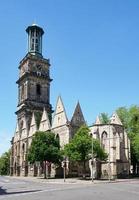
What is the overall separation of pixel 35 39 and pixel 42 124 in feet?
86.3

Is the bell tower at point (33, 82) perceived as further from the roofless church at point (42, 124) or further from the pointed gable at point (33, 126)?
the pointed gable at point (33, 126)

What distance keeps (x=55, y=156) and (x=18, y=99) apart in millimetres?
35931

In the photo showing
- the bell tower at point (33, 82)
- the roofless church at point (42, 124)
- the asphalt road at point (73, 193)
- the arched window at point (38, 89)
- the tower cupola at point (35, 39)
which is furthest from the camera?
the tower cupola at point (35, 39)

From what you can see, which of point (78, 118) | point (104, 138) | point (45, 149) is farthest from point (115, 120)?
point (45, 149)

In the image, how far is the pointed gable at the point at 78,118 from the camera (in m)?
71.4

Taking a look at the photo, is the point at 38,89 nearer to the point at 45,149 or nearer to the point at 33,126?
the point at 33,126

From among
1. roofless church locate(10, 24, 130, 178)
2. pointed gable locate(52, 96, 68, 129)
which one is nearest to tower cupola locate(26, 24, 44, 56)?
roofless church locate(10, 24, 130, 178)

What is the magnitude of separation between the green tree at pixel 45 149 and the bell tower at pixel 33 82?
23.9m

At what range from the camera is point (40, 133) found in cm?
6694

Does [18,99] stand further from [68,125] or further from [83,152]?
[83,152]

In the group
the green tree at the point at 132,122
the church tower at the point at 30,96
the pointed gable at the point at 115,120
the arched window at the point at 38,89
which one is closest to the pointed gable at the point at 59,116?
the pointed gable at the point at 115,120

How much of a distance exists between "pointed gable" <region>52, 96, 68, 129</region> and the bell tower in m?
15.2

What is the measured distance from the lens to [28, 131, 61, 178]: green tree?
2498 inches

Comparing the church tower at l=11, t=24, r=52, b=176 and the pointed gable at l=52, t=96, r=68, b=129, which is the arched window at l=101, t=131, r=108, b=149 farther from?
the church tower at l=11, t=24, r=52, b=176
